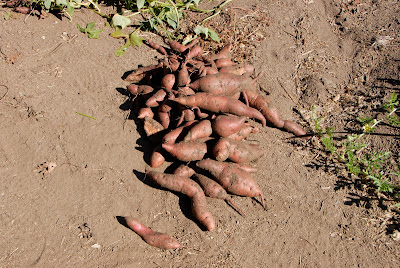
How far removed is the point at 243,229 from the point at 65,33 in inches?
128

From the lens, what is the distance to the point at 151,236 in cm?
268

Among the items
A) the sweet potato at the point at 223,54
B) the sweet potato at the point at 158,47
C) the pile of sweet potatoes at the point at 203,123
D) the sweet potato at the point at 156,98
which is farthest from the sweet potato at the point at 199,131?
the sweet potato at the point at 158,47

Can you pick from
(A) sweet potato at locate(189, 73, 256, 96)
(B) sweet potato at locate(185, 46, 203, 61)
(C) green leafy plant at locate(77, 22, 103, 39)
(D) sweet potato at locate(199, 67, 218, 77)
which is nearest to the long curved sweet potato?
(A) sweet potato at locate(189, 73, 256, 96)

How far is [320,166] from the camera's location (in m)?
3.21

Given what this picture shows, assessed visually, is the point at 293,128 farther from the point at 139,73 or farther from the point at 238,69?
the point at 139,73

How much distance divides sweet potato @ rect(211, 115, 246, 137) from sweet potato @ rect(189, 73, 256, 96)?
0.32 metres

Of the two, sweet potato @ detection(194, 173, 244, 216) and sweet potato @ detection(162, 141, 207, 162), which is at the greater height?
sweet potato @ detection(162, 141, 207, 162)

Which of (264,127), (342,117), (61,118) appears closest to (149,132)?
(61,118)

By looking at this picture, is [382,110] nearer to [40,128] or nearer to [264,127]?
[264,127]

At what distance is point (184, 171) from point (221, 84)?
0.96m

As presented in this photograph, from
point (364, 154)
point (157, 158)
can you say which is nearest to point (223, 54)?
point (157, 158)

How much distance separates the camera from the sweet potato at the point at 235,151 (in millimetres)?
2918

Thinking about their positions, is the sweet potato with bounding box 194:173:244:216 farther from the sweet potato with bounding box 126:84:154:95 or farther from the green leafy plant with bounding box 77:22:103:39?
the green leafy plant with bounding box 77:22:103:39

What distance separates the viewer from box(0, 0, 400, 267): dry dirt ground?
2678mm
